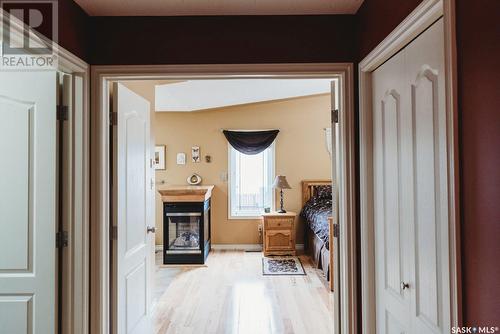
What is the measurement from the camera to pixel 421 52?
3.97 feet

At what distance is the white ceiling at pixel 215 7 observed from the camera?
5.45 ft

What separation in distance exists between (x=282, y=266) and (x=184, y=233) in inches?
63.6

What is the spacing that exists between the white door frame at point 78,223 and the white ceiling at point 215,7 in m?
0.34

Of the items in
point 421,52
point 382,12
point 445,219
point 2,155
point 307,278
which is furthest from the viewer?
point 307,278

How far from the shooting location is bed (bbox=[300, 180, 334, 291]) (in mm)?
3862

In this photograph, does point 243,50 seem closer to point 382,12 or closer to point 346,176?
point 382,12

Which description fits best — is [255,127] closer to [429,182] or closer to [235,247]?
[235,247]

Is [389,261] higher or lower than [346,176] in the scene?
lower

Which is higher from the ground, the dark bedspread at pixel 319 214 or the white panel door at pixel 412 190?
the white panel door at pixel 412 190

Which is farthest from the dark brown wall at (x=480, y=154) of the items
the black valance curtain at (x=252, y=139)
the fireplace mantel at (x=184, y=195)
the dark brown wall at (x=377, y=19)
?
the black valance curtain at (x=252, y=139)

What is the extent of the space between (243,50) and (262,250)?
13.9ft

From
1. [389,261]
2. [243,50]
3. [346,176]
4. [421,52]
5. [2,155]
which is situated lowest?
[389,261]

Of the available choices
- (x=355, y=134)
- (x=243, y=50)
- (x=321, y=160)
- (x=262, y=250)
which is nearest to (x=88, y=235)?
(x=243, y=50)

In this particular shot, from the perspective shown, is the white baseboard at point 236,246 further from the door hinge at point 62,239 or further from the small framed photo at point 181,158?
the door hinge at point 62,239
